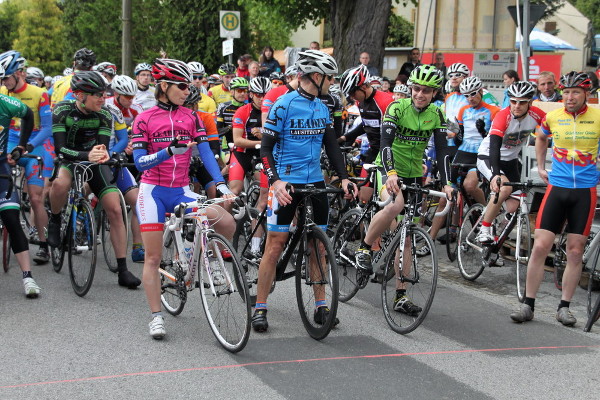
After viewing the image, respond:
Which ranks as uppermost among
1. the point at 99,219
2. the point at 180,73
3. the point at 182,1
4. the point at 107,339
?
the point at 182,1

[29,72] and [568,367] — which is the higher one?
[29,72]

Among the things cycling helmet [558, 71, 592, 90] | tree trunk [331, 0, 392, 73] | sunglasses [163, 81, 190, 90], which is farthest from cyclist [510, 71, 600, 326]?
tree trunk [331, 0, 392, 73]

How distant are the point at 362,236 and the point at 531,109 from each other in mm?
2656

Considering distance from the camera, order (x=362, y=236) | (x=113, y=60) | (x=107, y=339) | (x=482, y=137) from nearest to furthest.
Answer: (x=107, y=339), (x=362, y=236), (x=482, y=137), (x=113, y=60)

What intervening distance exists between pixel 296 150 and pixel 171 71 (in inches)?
45.6

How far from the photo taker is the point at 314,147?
657 centimetres

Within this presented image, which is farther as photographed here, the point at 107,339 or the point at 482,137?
the point at 482,137

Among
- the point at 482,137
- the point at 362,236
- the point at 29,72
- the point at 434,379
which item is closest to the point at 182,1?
the point at 29,72

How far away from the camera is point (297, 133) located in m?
6.45

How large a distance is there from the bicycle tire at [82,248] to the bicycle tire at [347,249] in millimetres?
2266

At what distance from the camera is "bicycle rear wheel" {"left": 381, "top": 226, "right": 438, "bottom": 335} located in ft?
21.5

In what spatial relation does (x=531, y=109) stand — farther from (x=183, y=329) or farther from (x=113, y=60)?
(x=113, y=60)

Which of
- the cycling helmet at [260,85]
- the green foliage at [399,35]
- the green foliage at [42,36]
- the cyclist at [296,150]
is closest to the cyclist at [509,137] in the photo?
the cyclist at [296,150]

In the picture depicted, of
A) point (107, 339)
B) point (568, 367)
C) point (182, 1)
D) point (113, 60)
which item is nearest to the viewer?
point (568, 367)
